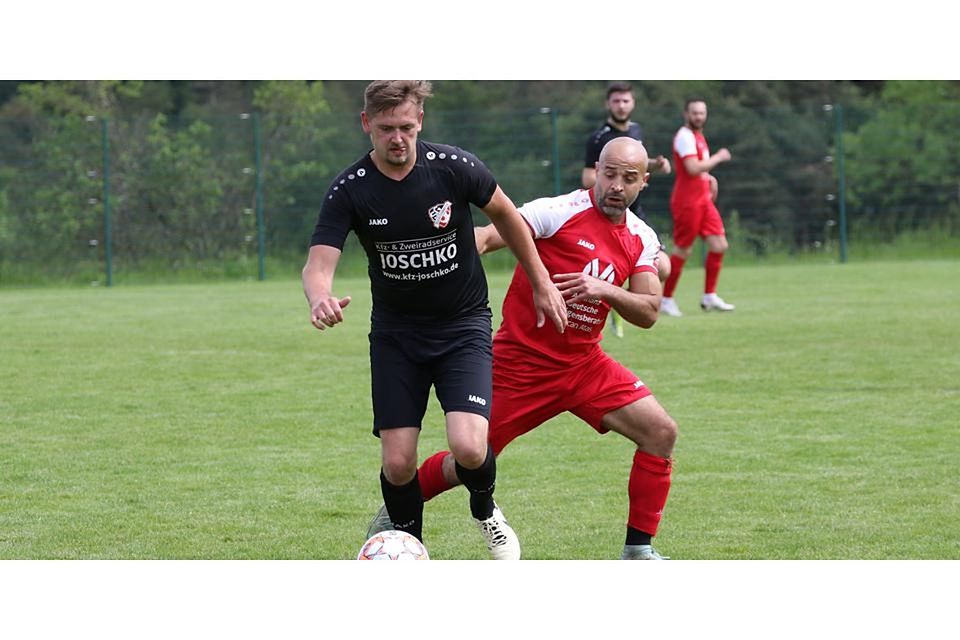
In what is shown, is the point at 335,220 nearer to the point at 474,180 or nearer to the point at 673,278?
the point at 474,180

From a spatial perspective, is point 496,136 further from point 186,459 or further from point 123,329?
point 186,459

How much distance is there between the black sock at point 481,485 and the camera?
5477mm

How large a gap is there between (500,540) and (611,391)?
790 millimetres

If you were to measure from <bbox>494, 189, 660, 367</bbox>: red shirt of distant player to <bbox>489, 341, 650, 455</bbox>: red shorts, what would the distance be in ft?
0.19

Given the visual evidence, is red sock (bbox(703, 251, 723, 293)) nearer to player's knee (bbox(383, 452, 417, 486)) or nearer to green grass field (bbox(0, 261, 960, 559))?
green grass field (bbox(0, 261, 960, 559))

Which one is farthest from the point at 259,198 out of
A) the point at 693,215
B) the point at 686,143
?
the point at 686,143

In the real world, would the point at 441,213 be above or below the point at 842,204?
above

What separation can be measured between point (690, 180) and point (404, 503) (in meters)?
10.3

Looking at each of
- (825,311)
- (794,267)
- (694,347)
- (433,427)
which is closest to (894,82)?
(794,267)

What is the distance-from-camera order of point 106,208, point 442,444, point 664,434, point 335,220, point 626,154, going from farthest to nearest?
point 106,208 → point 442,444 → point 626,154 → point 664,434 → point 335,220

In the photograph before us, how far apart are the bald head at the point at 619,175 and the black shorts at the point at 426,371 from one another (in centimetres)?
85

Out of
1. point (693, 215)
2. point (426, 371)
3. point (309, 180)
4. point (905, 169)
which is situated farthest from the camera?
point (905, 169)

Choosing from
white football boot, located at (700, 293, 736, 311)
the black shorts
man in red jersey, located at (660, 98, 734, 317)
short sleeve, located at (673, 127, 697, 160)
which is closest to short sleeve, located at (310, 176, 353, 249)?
the black shorts

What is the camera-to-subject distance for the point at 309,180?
2489cm
